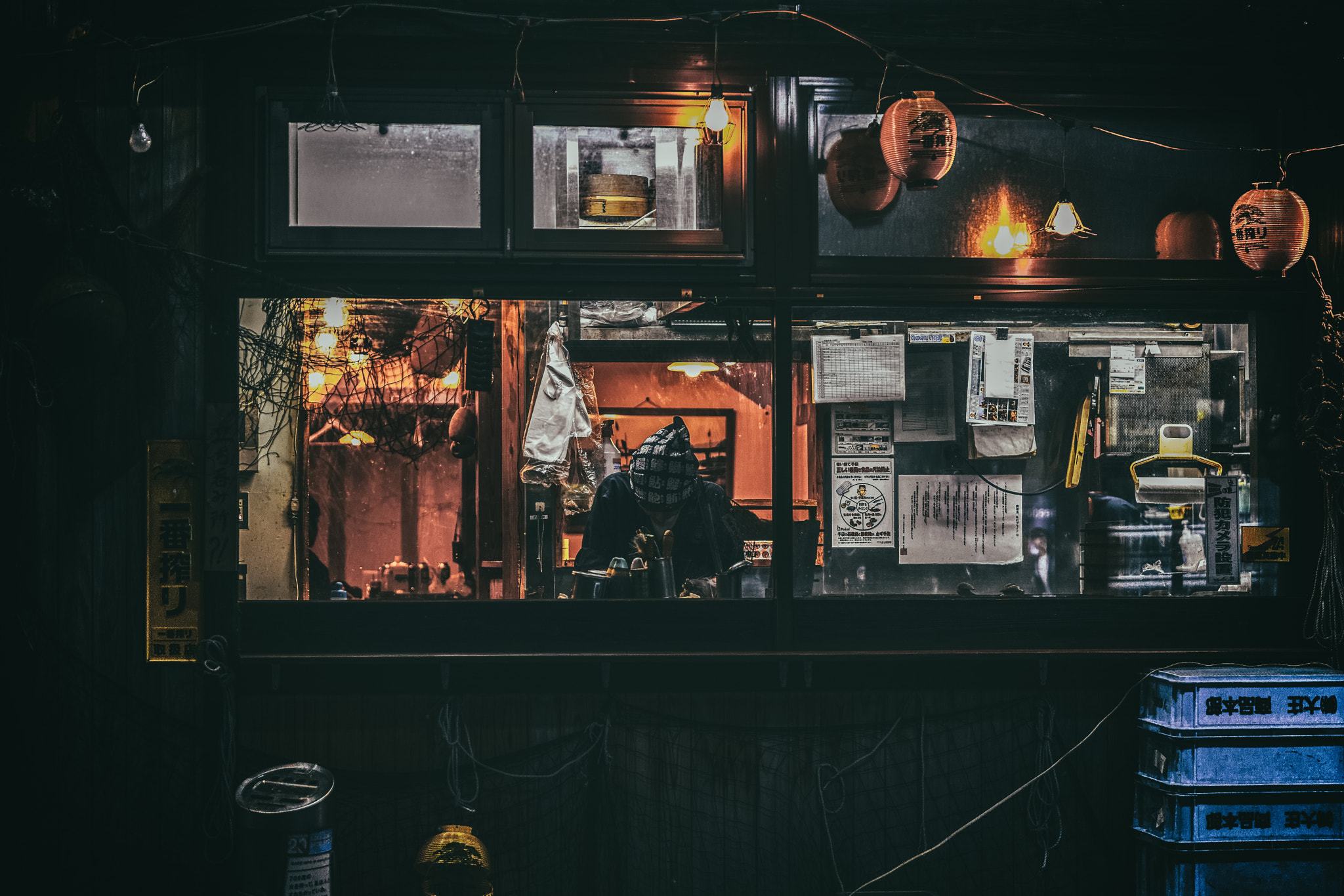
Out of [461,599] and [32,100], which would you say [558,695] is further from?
[32,100]

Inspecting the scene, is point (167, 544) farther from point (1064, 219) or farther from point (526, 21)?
point (1064, 219)

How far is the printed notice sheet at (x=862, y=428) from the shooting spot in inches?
247

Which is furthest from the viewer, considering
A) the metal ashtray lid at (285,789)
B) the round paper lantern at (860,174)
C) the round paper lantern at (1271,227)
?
the round paper lantern at (860,174)

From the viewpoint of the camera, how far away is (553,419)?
633 centimetres

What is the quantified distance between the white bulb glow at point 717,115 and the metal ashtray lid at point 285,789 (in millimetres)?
4449

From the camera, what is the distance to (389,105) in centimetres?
591

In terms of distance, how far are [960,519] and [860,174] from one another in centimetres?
244

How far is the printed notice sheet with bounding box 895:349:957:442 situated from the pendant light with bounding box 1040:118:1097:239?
1.06 m

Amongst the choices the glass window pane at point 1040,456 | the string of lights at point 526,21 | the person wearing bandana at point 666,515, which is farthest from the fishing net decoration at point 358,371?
the glass window pane at point 1040,456

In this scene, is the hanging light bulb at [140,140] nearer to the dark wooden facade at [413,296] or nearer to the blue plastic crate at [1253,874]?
the dark wooden facade at [413,296]

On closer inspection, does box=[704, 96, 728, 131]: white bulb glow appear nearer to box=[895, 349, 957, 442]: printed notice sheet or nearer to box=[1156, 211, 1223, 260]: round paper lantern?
box=[895, 349, 957, 442]: printed notice sheet

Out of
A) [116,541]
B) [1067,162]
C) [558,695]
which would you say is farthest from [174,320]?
[1067,162]

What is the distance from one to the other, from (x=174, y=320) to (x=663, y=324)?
312cm

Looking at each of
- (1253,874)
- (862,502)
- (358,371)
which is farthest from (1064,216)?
(358,371)
